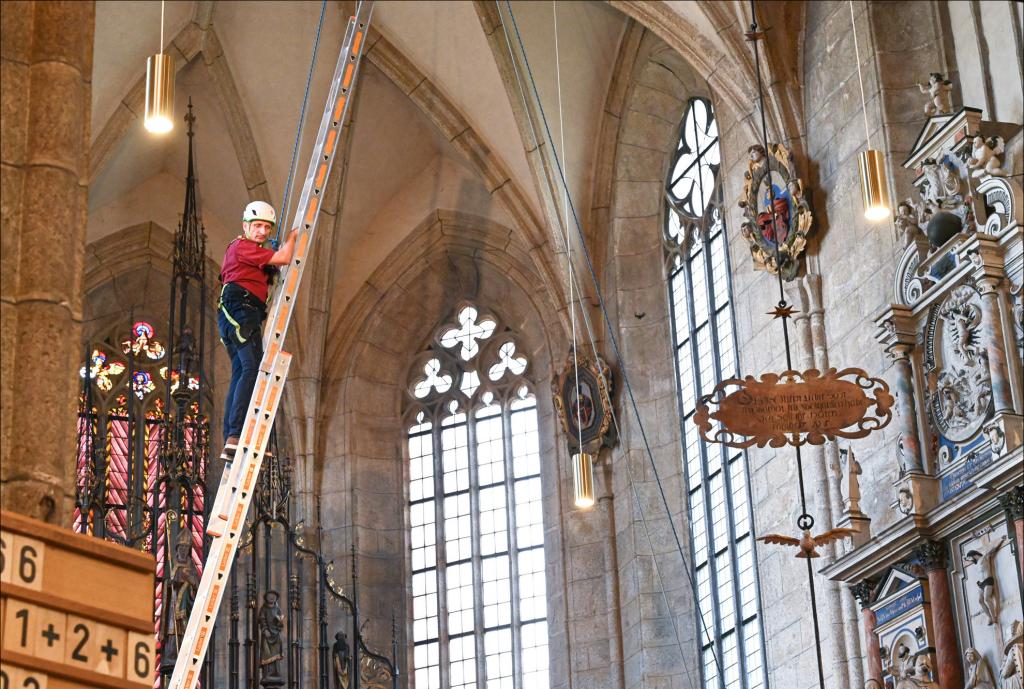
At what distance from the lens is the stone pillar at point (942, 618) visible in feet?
46.2

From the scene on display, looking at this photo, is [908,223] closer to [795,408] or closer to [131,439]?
[795,408]

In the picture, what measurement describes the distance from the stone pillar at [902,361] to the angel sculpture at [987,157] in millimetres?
1278

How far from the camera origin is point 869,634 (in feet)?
49.8

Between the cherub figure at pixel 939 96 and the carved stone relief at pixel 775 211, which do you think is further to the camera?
the carved stone relief at pixel 775 211

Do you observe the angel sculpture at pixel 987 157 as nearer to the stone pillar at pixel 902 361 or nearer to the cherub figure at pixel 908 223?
the cherub figure at pixel 908 223

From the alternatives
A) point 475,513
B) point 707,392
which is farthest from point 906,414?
point 475,513

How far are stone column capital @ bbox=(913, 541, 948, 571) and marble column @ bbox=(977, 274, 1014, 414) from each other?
1.21 metres

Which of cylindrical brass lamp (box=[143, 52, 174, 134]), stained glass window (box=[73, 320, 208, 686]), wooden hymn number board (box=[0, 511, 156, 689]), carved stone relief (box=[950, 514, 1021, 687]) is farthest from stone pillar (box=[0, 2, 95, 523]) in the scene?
stained glass window (box=[73, 320, 208, 686])

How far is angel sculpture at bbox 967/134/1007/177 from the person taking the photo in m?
14.4

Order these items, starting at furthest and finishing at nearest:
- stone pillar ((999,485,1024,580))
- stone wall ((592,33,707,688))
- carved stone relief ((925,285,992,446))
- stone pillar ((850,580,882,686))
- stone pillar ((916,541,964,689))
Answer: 1. stone wall ((592,33,707,688))
2. stone pillar ((850,580,882,686))
3. carved stone relief ((925,285,992,446))
4. stone pillar ((916,541,964,689))
5. stone pillar ((999,485,1024,580))

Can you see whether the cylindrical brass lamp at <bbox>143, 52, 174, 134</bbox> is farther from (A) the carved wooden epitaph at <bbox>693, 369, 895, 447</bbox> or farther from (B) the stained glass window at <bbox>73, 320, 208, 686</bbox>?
(B) the stained glass window at <bbox>73, 320, 208, 686</bbox>

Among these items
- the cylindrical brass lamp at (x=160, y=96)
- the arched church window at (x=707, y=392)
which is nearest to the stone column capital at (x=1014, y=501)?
the arched church window at (x=707, y=392)

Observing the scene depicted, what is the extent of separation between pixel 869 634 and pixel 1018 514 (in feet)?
7.08

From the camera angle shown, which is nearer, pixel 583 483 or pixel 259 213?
pixel 259 213
